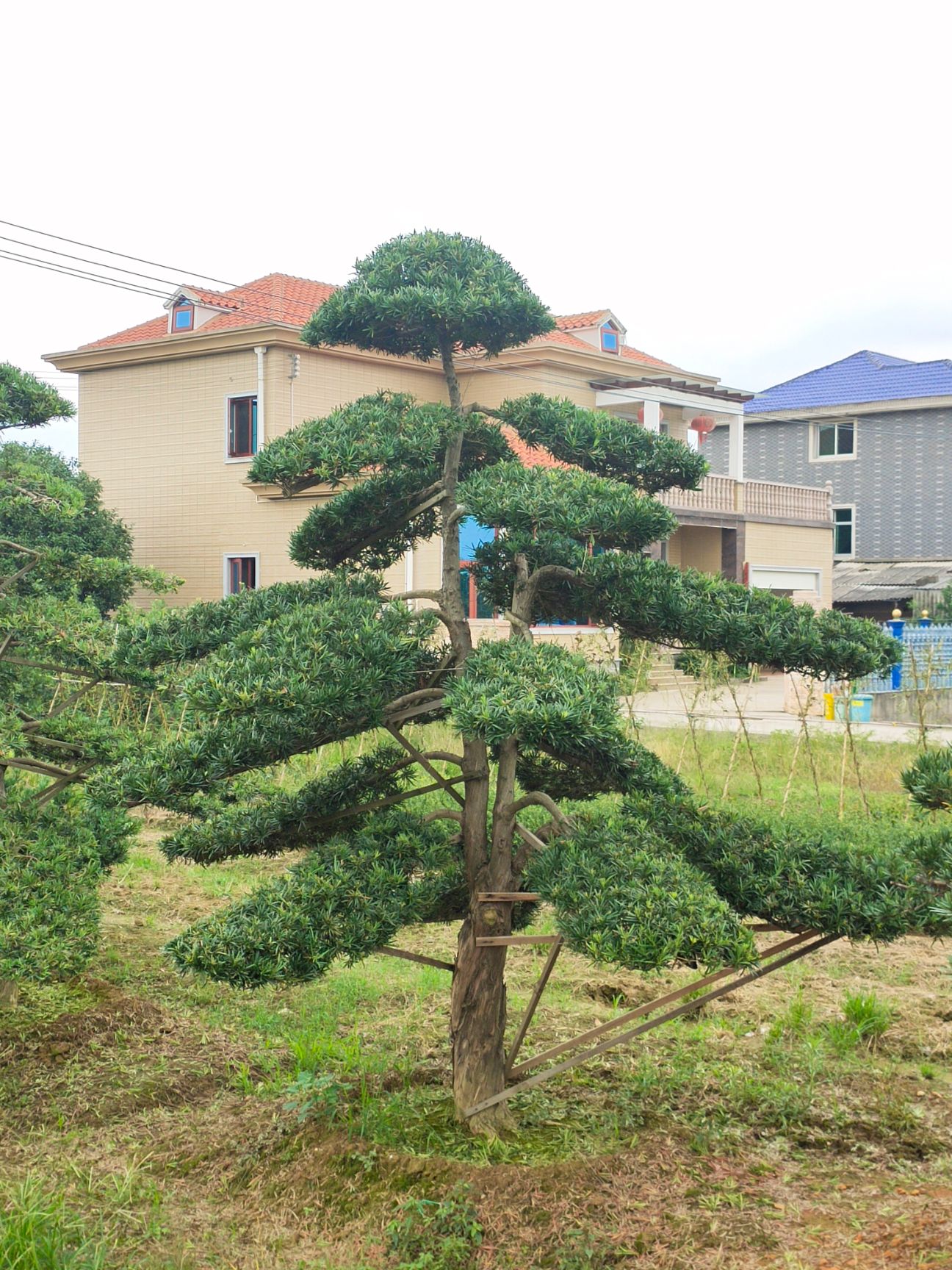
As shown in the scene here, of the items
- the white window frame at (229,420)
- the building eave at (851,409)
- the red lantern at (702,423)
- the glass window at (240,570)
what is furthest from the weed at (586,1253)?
the building eave at (851,409)

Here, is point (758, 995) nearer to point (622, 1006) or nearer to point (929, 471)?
point (622, 1006)

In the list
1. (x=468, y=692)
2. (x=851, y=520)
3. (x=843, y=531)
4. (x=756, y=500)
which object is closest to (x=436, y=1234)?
(x=468, y=692)

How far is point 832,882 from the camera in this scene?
4.32 metres

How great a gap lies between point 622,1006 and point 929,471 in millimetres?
27733

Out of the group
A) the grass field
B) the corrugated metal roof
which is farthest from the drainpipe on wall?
the corrugated metal roof

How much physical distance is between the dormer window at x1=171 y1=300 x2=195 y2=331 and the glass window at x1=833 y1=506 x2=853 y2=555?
1862cm

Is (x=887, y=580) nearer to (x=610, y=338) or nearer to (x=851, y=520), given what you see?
(x=851, y=520)

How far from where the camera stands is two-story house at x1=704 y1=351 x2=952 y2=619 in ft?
101

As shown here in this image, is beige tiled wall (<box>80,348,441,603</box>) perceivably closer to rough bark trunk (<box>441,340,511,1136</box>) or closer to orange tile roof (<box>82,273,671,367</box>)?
orange tile roof (<box>82,273,671,367</box>)

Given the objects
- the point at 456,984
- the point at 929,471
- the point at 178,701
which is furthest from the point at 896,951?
the point at 929,471

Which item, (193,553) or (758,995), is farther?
(193,553)

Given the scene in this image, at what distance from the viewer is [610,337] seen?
88.4ft

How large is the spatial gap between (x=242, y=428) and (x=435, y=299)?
59.8 feet

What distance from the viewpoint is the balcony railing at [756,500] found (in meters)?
25.3
